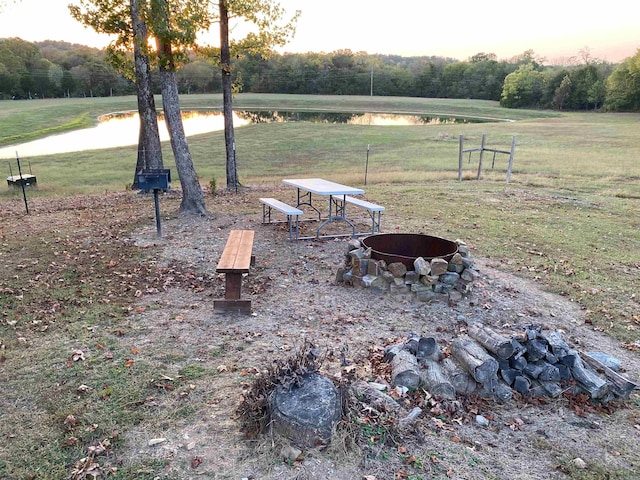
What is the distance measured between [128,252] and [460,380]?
5659 mm

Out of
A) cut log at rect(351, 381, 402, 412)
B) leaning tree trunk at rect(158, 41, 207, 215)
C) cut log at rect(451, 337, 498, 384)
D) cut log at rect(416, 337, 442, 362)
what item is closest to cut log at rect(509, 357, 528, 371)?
cut log at rect(451, 337, 498, 384)

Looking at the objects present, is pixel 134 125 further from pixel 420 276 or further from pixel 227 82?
pixel 420 276

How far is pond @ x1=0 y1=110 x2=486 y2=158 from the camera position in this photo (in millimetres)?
28828

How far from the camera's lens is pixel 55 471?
288 cm

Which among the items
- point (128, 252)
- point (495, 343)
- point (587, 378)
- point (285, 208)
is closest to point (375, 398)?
point (495, 343)

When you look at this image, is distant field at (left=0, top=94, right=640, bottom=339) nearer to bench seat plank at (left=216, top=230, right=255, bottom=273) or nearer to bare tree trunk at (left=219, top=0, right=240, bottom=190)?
bare tree trunk at (left=219, top=0, right=240, bottom=190)

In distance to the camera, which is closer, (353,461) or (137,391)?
(353,461)

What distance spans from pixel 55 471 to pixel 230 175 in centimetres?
1133

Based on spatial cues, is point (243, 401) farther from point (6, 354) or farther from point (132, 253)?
point (132, 253)

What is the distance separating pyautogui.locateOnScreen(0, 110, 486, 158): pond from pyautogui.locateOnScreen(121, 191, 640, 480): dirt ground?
37.2 ft

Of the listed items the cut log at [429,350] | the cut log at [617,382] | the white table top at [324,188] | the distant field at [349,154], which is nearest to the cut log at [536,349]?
the cut log at [617,382]

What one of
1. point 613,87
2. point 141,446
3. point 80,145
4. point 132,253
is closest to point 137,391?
point 141,446

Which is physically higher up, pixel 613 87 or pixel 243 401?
pixel 613 87

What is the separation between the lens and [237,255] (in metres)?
5.58
